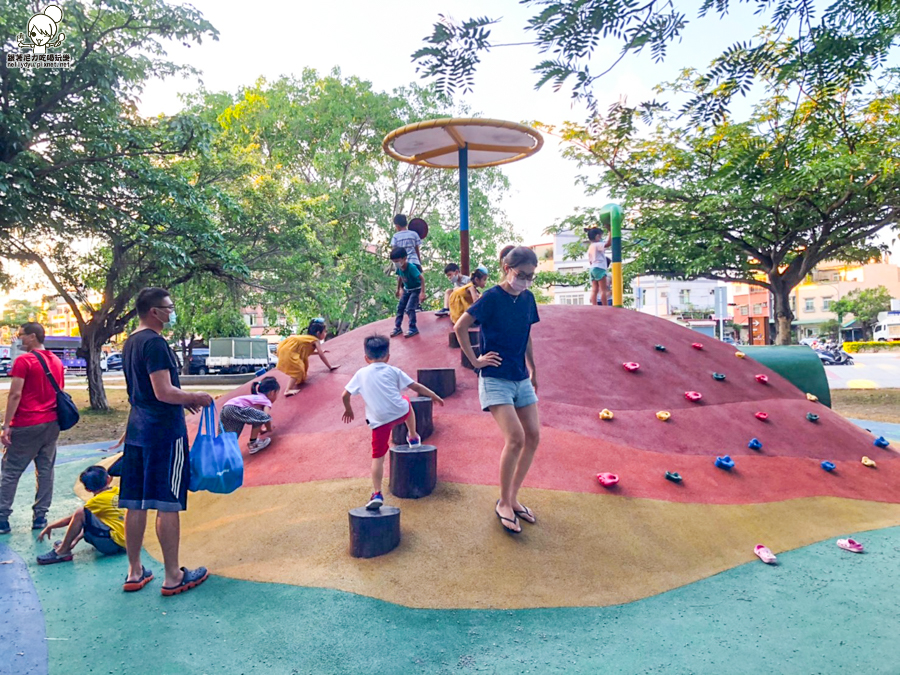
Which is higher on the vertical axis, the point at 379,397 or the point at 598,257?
the point at 598,257

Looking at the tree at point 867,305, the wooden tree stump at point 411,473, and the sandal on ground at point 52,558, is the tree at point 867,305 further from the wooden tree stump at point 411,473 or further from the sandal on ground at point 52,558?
the sandal on ground at point 52,558

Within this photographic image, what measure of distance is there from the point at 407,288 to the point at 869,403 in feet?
47.5

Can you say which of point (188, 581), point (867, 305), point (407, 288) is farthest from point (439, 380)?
point (867, 305)

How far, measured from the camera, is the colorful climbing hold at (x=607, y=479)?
16.0 feet

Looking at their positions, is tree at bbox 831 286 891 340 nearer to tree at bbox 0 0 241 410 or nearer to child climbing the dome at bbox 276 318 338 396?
tree at bbox 0 0 241 410

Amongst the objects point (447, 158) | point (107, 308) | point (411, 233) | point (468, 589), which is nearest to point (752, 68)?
point (468, 589)

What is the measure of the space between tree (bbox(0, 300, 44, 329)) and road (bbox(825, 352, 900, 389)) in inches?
2515

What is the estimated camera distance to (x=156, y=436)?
3.56 m

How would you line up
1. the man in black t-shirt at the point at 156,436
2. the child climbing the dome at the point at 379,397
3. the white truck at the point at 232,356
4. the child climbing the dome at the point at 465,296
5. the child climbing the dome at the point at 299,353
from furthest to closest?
the white truck at the point at 232,356 < the child climbing the dome at the point at 299,353 < the child climbing the dome at the point at 465,296 < the child climbing the dome at the point at 379,397 < the man in black t-shirt at the point at 156,436

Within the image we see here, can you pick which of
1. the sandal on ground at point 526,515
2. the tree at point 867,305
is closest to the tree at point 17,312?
the sandal on ground at point 526,515

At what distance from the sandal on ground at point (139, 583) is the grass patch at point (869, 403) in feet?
46.7

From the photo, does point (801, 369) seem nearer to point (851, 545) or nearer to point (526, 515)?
point (851, 545)

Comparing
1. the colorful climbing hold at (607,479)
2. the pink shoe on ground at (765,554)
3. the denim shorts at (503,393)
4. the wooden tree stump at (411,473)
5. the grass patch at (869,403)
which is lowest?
the grass patch at (869,403)

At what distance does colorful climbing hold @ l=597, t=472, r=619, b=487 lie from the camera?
4.88m
